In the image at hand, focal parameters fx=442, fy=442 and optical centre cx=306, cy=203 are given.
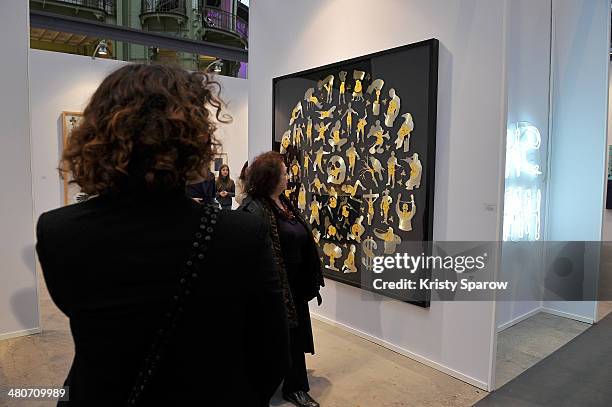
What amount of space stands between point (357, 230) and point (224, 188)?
12.8 ft

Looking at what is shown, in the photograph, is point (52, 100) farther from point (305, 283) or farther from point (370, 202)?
point (305, 283)

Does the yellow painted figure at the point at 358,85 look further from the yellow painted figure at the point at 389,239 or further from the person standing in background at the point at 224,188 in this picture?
the person standing in background at the point at 224,188

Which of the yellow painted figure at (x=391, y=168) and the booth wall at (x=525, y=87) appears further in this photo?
the yellow painted figure at (x=391, y=168)

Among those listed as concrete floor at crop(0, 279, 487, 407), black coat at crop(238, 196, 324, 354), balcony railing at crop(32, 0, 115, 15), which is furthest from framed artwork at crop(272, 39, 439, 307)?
balcony railing at crop(32, 0, 115, 15)

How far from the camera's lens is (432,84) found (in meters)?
3.00

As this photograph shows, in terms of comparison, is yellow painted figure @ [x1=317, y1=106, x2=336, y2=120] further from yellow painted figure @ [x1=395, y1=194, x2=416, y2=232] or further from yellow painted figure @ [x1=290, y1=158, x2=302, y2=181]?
yellow painted figure @ [x1=395, y1=194, x2=416, y2=232]

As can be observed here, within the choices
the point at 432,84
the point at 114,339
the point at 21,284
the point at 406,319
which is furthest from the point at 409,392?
the point at 21,284

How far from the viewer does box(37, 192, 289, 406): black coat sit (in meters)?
0.81

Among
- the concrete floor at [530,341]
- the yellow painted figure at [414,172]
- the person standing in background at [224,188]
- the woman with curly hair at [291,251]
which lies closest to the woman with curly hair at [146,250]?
the woman with curly hair at [291,251]

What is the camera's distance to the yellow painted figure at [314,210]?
3934mm

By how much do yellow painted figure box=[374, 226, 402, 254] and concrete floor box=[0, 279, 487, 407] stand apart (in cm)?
79

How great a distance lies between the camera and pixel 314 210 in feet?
13.0

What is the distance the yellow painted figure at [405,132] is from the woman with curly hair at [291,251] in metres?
1.02

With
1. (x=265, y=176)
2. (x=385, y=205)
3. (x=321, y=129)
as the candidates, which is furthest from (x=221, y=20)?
(x=265, y=176)
